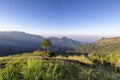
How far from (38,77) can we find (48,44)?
70688 millimetres

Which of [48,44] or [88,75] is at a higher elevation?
[88,75]

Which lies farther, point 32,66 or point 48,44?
point 48,44

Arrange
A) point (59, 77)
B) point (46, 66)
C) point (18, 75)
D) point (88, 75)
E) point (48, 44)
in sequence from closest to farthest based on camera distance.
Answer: point (18, 75) < point (59, 77) < point (46, 66) < point (88, 75) < point (48, 44)

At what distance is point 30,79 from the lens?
5496mm

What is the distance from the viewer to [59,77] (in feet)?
20.8

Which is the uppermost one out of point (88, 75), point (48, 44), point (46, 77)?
point (46, 77)

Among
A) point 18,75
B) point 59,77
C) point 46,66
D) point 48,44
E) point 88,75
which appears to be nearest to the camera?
point 18,75

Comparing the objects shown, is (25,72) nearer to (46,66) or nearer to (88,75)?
(46,66)

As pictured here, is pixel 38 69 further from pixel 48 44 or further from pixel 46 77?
pixel 48 44

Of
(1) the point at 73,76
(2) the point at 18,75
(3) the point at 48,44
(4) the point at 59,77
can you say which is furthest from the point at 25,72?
(3) the point at 48,44

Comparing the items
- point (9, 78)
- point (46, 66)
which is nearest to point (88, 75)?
point (46, 66)

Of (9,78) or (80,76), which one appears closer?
(9,78)

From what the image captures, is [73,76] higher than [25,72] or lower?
lower

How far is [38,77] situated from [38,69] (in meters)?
0.76
